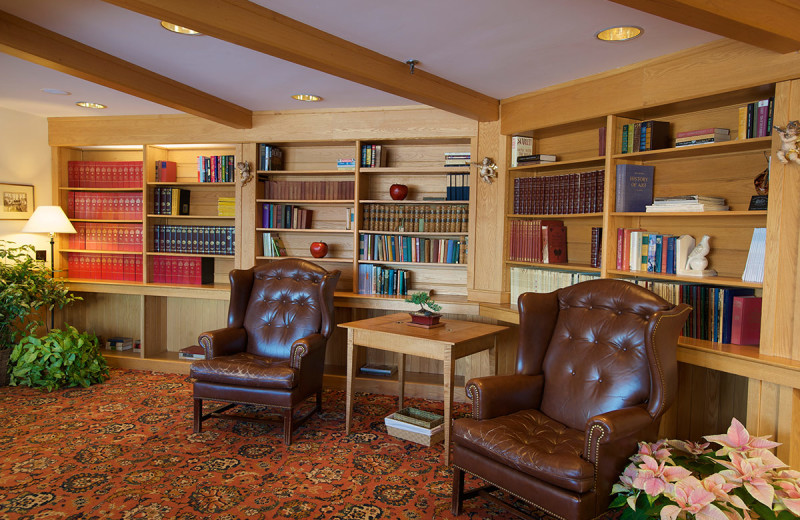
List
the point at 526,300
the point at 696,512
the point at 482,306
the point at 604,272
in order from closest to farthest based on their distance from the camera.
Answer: the point at 696,512
the point at 526,300
the point at 604,272
the point at 482,306

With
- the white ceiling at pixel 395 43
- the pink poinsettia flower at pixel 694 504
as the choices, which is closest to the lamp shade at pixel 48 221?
the white ceiling at pixel 395 43

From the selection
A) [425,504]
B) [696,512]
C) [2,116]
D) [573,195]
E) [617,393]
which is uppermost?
[2,116]

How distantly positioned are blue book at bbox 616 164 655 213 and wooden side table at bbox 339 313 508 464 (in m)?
1.13

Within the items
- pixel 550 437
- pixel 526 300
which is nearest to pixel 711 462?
pixel 550 437

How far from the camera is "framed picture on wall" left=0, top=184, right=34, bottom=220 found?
16.5ft

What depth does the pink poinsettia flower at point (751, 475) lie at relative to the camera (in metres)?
2.08

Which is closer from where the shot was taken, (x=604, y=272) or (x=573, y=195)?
(x=604, y=272)

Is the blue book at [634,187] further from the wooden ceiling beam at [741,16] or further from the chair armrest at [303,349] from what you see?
the chair armrest at [303,349]

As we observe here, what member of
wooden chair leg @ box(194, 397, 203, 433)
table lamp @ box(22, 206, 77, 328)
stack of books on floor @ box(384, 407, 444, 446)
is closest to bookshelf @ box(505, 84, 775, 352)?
stack of books on floor @ box(384, 407, 444, 446)

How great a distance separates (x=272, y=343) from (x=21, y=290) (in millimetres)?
2183

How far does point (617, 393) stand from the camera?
108 inches

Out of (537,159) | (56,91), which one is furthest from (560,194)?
(56,91)

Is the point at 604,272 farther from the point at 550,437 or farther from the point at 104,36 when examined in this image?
the point at 104,36

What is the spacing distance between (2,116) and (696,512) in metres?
5.89
